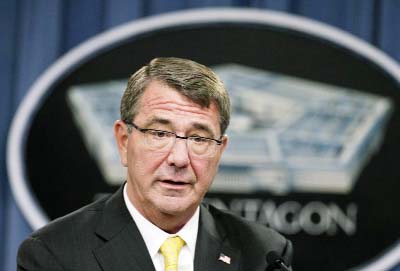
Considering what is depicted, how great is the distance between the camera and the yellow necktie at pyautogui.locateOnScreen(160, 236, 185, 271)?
1.48 m

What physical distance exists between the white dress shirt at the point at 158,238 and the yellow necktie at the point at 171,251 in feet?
0.04

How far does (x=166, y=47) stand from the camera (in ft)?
8.48

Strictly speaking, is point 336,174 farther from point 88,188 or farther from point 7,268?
point 7,268

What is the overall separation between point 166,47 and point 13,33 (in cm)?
65

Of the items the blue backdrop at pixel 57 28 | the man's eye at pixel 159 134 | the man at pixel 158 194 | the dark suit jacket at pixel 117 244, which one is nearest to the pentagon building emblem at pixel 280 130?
the blue backdrop at pixel 57 28

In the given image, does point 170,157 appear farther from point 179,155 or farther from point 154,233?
point 154,233

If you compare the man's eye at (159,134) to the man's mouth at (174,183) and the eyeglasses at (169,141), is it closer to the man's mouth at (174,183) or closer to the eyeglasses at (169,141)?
the eyeglasses at (169,141)

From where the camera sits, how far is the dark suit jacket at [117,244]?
1.42m

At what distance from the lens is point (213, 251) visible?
5.16 feet

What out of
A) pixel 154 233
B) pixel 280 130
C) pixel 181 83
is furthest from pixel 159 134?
pixel 280 130

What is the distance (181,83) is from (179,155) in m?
0.18

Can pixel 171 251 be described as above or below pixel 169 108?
below

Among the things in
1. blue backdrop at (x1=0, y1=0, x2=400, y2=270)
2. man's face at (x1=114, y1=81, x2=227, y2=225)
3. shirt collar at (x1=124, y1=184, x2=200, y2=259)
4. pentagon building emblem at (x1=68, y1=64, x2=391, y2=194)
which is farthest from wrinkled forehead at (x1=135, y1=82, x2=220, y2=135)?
blue backdrop at (x1=0, y1=0, x2=400, y2=270)

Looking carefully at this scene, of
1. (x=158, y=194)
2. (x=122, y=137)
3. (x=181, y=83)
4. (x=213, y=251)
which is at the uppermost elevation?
(x=181, y=83)
